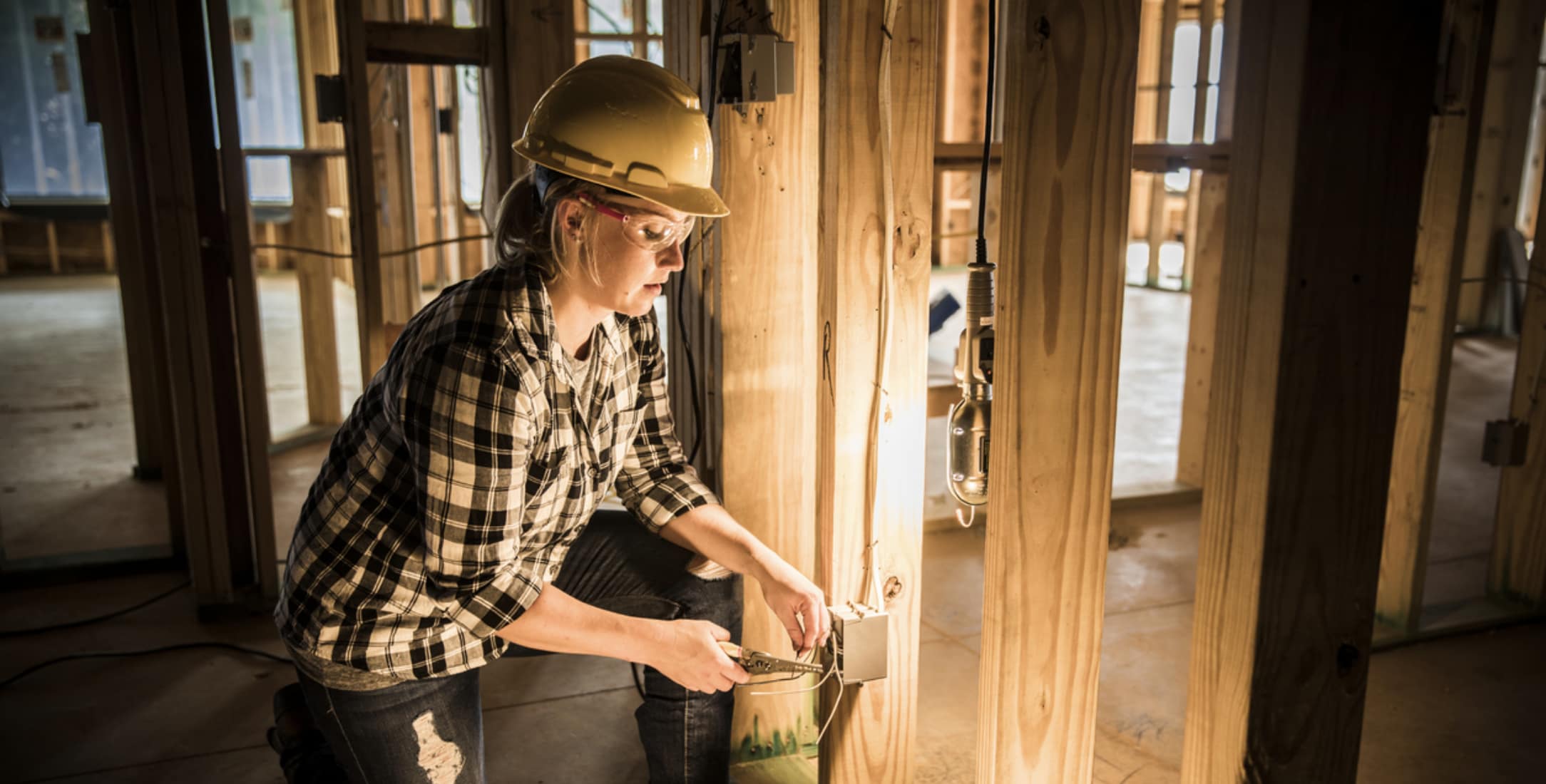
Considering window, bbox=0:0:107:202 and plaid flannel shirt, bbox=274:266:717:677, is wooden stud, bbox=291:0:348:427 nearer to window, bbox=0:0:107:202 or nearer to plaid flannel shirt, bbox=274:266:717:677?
plaid flannel shirt, bbox=274:266:717:677

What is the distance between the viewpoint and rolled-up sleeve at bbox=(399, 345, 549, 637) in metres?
1.37

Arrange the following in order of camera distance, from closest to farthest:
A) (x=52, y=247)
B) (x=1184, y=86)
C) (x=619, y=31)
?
1. (x=619, y=31)
2. (x=1184, y=86)
3. (x=52, y=247)

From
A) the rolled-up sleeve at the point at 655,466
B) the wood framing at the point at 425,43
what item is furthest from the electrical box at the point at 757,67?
the wood framing at the point at 425,43

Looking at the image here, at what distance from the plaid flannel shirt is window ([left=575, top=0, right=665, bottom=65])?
3139mm

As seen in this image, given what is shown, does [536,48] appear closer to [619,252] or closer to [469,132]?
[619,252]

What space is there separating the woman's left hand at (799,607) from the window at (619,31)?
3165mm

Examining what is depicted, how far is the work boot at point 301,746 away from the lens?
1.78 m

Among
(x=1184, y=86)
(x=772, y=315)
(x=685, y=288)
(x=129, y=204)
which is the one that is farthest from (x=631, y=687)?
(x=1184, y=86)

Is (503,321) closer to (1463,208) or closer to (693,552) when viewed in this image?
(693,552)

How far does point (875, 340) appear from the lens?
1.61 meters

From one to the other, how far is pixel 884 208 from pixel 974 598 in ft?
5.86

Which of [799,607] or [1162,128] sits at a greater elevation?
[1162,128]

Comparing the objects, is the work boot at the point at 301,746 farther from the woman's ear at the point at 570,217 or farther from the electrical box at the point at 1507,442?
the electrical box at the point at 1507,442

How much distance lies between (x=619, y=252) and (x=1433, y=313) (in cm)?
215
